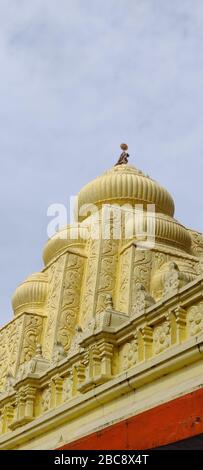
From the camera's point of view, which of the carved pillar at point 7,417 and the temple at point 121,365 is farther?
the carved pillar at point 7,417

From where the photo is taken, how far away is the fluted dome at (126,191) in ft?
76.4

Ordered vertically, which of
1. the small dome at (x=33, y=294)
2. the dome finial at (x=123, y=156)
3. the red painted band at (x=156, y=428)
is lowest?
the red painted band at (x=156, y=428)

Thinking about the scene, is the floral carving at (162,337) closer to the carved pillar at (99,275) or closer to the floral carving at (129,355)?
the floral carving at (129,355)

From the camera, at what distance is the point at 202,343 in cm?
816

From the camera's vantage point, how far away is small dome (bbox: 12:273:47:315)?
22.5 m

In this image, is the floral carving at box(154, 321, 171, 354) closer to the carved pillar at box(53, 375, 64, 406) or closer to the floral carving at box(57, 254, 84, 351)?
the carved pillar at box(53, 375, 64, 406)

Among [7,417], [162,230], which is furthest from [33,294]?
[7,417]

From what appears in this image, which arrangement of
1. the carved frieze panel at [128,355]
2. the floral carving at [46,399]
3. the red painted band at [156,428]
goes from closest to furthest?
the red painted band at [156,428] → the carved frieze panel at [128,355] → the floral carving at [46,399]

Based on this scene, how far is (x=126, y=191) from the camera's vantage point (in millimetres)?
23297

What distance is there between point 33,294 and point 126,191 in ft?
13.0

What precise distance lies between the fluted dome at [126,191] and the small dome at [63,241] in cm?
149

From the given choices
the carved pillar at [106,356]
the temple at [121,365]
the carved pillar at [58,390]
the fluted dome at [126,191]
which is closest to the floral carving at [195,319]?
the temple at [121,365]
